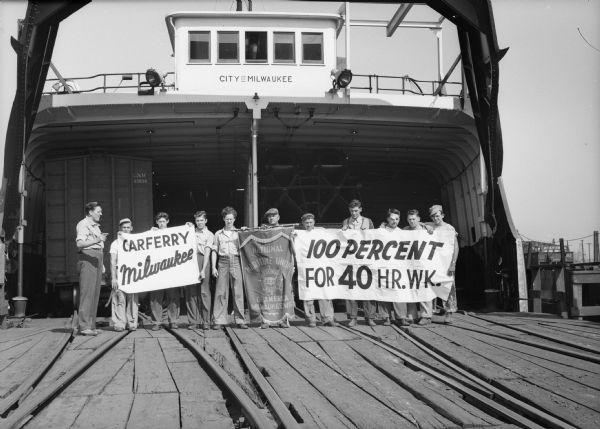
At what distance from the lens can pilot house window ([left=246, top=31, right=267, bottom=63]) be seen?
1730cm

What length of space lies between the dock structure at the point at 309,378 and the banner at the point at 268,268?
707mm

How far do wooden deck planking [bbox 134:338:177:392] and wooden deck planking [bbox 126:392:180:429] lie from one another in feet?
0.85

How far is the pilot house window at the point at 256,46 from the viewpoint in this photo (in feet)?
56.7

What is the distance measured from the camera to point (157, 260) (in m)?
10.7

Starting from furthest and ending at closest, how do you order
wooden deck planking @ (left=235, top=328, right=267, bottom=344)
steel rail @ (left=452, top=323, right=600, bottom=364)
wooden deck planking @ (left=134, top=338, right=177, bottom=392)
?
wooden deck planking @ (left=235, top=328, right=267, bottom=344) < steel rail @ (left=452, top=323, right=600, bottom=364) < wooden deck planking @ (left=134, top=338, right=177, bottom=392)

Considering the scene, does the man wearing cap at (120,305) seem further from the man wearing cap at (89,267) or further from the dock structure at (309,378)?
the dock structure at (309,378)

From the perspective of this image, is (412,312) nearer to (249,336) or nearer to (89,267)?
(249,336)

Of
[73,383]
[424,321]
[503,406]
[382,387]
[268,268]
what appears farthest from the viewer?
[268,268]

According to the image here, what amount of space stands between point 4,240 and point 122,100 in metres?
4.26

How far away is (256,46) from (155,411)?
13270 mm

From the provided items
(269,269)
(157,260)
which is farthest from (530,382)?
(157,260)

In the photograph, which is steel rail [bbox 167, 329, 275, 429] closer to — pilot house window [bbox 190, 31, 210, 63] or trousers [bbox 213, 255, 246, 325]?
trousers [bbox 213, 255, 246, 325]

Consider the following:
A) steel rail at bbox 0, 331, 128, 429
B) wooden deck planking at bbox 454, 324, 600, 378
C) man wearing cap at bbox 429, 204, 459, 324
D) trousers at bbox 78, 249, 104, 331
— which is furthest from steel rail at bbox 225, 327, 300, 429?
man wearing cap at bbox 429, 204, 459, 324

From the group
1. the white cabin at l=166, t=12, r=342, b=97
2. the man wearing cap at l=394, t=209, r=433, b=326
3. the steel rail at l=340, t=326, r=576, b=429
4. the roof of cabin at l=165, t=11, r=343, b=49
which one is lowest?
the steel rail at l=340, t=326, r=576, b=429
